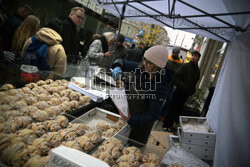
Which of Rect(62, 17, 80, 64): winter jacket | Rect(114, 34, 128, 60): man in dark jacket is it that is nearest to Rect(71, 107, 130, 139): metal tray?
Rect(62, 17, 80, 64): winter jacket

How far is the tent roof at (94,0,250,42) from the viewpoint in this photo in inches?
87.0

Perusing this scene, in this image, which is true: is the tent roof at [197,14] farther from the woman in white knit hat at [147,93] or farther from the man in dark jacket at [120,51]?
the woman in white knit hat at [147,93]

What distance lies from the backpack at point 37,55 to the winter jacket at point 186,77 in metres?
3.53

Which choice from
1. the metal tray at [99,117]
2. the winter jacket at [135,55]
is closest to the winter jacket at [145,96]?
the metal tray at [99,117]

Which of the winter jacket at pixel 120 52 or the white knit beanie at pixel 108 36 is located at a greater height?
the white knit beanie at pixel 108 36

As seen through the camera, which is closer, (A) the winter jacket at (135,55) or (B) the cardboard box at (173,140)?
(B) the cardboard box at (173,140)

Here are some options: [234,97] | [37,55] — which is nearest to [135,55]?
[37,55]

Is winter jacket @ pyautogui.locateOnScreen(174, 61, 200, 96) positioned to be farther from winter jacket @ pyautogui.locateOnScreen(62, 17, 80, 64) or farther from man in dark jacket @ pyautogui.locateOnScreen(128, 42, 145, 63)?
winter jacket @ pyautogui.locateOnScreen(62, 17, 80, 64)

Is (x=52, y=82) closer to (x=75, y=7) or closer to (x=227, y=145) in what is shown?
(x=75, y=7)

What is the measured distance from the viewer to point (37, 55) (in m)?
2.17

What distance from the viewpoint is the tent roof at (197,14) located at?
221cm

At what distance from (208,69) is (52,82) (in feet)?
26.9

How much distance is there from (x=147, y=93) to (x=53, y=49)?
5.34 ft

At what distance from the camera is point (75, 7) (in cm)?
307
